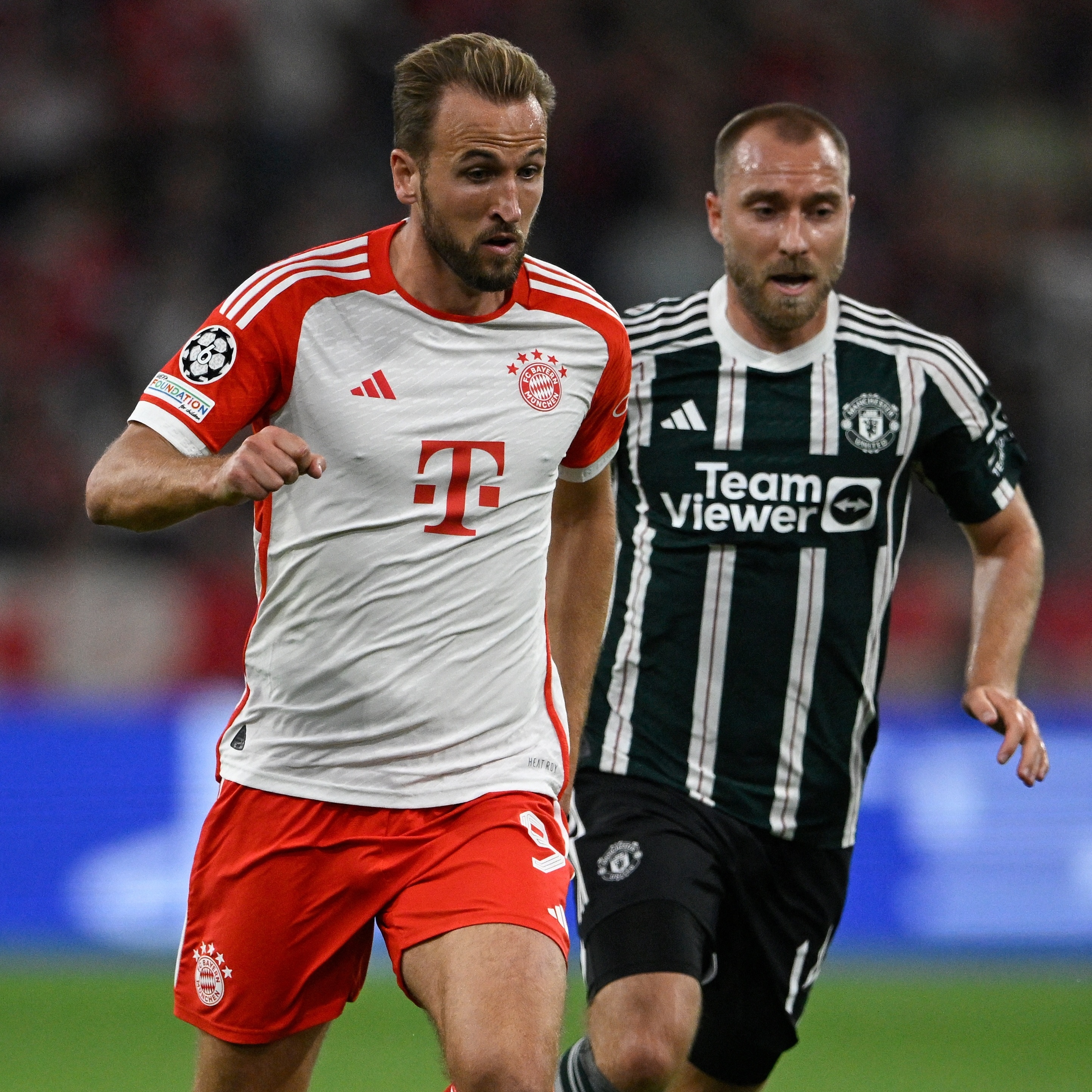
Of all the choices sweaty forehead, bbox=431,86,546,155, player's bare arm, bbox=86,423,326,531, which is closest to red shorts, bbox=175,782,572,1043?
player's bare arm, bbox=86,423,326,531

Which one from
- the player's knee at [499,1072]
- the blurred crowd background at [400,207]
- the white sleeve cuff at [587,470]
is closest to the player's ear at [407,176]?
the white sleeve cuff at [587,470]

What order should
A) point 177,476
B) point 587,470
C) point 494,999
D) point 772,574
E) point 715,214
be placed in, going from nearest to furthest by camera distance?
point 177,476 → point 494,999 → point 587,470 → point 772,574 → point 715,214

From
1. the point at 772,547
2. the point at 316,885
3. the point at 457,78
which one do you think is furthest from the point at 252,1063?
the point at 457,78

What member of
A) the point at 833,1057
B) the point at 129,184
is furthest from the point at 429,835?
the point at 129,184

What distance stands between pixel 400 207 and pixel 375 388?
24.0ft

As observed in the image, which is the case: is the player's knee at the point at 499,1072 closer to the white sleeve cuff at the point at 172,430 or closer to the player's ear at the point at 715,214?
the white sleeve cuff at the point at 172,430

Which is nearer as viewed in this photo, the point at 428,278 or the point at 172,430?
the point at 172,430

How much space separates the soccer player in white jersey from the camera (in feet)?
11.2

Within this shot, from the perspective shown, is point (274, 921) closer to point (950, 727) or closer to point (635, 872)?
point (635, 872)

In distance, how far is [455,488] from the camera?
3.47 metres

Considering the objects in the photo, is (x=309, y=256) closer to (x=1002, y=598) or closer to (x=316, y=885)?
(x=316, y=885)

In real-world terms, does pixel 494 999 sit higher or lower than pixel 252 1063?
higher

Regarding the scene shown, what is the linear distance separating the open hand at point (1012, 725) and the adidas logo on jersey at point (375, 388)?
1.48 meters

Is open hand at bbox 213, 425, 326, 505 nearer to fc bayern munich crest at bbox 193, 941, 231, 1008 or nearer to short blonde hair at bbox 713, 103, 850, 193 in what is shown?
fc bayern munich crest at bbox 193, 941, 231, 1008
